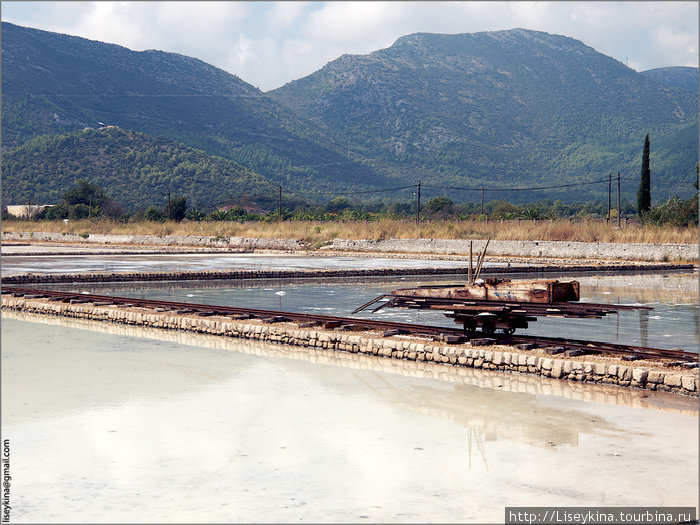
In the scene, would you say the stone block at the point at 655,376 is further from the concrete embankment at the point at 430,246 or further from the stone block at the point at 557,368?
the concrete embankment at the point at 430,246

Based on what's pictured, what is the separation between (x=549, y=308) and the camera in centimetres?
1189

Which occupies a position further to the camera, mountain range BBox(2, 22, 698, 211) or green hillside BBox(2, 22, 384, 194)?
green hillside BBox(2, 22, 384, 194)

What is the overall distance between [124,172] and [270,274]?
102 metres

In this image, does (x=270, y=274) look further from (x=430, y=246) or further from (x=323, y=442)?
(x=323, y=442)

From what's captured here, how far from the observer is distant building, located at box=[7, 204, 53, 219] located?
9784cm

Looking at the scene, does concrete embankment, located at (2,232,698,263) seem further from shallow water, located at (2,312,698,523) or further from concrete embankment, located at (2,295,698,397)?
shallow water, located at (2,312,698,523)

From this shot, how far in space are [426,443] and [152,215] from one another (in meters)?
79.0

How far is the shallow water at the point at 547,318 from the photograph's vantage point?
1466 centimetres

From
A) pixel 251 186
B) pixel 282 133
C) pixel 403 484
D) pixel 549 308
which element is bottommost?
pixel 403 484

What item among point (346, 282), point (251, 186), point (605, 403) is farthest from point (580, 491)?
point (251, 186)

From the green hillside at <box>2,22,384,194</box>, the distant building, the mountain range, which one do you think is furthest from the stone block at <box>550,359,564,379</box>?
the green hillside at <box>2,22,384,194</box>

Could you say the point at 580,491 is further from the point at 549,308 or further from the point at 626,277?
the point at 626,277

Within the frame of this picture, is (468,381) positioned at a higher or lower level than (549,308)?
lower

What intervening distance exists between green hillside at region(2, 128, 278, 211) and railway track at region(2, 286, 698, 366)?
325ft
